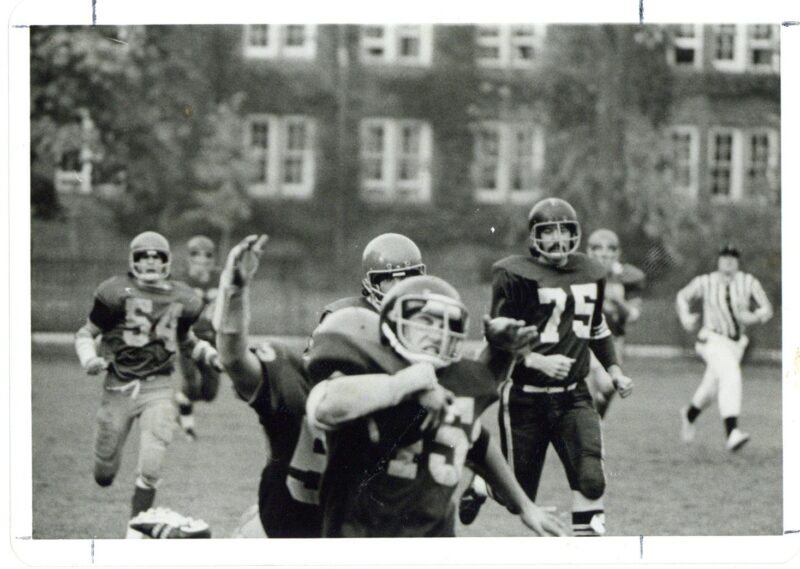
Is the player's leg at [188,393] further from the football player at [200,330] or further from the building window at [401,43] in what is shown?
the building window at [401,43]

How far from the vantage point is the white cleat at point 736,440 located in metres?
5.16

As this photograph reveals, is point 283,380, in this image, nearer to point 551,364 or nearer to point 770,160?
point 551,364

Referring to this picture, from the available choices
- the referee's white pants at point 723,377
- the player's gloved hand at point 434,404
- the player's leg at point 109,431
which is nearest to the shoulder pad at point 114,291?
the player's leg at point 109,431

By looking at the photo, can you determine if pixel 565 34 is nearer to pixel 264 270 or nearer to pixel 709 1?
pixel 709 1

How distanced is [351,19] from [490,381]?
1.39m

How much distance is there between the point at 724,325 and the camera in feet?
17.0

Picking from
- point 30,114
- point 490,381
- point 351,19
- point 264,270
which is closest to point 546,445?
point 490,381

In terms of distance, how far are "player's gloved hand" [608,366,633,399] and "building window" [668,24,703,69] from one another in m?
1.14

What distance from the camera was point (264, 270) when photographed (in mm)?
4938

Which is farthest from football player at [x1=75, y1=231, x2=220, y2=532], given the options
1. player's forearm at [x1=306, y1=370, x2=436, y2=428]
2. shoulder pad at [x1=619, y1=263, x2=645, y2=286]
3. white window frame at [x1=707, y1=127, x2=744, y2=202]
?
white window frame at [x1=707, y1=127, x2=744, y2=202]

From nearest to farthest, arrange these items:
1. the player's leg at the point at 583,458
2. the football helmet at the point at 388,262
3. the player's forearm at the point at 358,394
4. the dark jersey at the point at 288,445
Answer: the player's forearm at the point at 358,394 → the dark jersey at the point at 288,445 → the football helmet at the point at 388,262 → the player's leg at the point at 583,458

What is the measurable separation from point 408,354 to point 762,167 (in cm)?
150

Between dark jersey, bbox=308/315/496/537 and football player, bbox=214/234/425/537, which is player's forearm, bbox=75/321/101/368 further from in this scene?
dark jersey, bbox=308/315/496/537

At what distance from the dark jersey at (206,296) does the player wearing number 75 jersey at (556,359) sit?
3.27 feet
